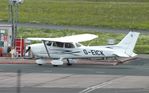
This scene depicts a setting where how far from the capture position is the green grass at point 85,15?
226ft

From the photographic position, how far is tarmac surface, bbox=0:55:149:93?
31.7 m

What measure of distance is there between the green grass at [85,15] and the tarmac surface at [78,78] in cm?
2274

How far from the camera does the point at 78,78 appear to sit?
120 feet

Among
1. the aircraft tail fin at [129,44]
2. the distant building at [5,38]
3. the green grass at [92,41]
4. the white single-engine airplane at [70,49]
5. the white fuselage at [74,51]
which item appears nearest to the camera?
the white fuselage at [74,51]

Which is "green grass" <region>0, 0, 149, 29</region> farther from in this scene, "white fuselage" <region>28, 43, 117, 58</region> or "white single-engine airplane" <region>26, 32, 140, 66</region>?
"white fuselage" <region>28, 43, 117, 58</region>

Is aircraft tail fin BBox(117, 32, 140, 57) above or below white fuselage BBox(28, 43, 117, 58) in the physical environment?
above

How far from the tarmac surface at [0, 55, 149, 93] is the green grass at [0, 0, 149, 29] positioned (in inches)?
895

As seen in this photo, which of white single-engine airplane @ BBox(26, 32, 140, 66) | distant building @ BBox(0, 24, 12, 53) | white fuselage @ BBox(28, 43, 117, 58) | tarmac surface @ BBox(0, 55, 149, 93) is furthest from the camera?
distant building @ BBox(0, 24, 12, 53)

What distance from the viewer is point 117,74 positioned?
38.6 metres

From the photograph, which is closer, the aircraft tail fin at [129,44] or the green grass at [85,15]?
the aircraft tail fin at [129,44]

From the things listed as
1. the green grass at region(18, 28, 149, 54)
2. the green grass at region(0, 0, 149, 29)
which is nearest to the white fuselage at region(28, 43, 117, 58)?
the green grass at region(18, 28, 149, 54)

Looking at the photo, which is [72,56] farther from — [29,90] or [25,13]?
[25,13]

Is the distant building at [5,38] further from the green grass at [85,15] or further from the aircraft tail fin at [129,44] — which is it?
the green grass at [85,15]

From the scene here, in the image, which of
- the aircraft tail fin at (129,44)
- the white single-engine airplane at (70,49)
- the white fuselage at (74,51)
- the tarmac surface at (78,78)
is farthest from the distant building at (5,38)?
the aircraft tail fin at (129,44)
